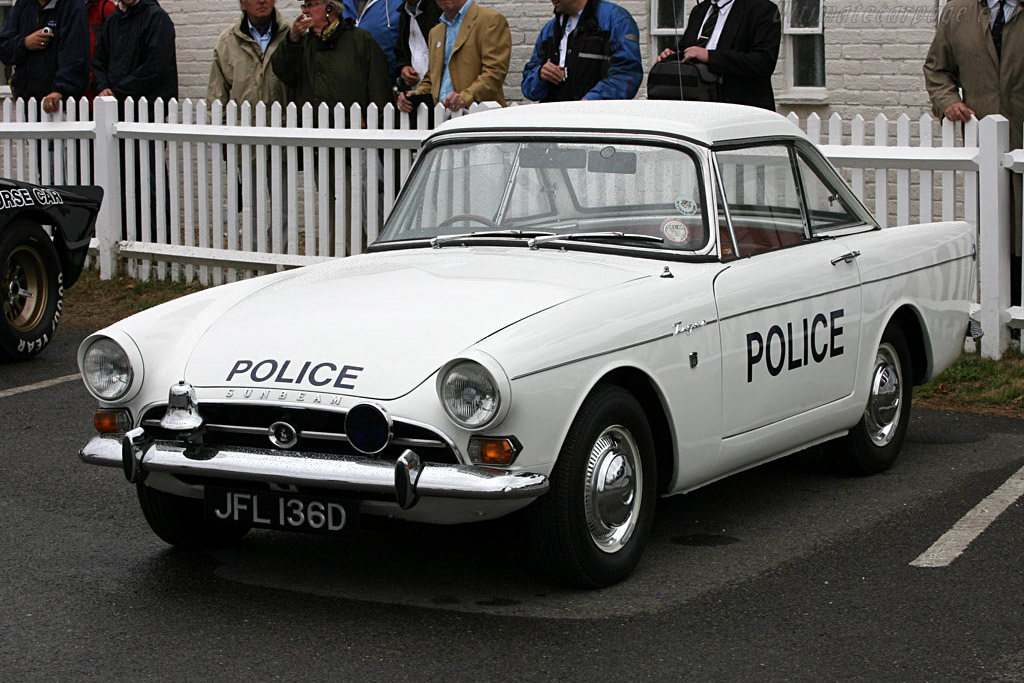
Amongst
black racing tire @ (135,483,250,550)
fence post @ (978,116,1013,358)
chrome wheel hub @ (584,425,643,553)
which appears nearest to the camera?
→ chrome wheel hub @ (584,425,643,553)

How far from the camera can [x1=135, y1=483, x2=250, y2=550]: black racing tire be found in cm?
547

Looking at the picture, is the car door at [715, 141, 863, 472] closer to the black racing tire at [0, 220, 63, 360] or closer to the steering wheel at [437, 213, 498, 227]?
the steering wheel at [437, 213, 498, 227]

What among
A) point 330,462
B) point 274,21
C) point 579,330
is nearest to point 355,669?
point 330,462

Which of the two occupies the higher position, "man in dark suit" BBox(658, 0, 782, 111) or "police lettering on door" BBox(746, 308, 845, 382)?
"man in dark suit" BBox(658, 0, 782, 111)

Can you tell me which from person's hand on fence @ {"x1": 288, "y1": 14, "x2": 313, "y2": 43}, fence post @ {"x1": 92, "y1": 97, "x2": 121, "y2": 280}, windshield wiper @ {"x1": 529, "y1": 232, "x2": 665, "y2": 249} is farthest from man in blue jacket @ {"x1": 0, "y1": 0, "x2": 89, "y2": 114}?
windshield wiper @ {"x1": 529, "y1": 232, "x2": 665, "y2": 249}

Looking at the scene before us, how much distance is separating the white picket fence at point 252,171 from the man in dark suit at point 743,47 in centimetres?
52

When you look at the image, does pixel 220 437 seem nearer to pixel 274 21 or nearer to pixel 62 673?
pixel 62 673

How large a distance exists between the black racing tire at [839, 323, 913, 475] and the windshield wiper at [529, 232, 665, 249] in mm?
1304

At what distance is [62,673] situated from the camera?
14.6ft

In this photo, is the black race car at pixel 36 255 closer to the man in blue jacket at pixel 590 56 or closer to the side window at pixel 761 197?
the man in blue jacket at pixel 590 56

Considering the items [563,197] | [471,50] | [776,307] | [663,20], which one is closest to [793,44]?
[663,20]

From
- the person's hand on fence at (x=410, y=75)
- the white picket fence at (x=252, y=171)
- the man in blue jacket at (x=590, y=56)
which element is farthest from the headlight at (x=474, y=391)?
the person's hand on fence at (x=410, y=75)

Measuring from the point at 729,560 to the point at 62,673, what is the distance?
7.49ft

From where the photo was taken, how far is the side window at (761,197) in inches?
236
